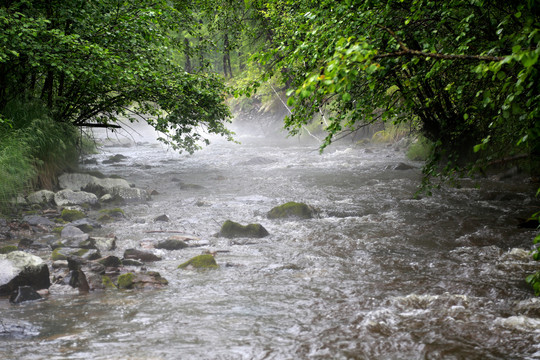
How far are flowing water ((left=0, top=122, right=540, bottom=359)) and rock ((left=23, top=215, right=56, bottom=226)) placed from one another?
1346 mm

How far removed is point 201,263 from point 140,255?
1235mm

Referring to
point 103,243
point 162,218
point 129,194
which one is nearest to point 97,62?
point 162,218

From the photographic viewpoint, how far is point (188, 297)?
6.08 m

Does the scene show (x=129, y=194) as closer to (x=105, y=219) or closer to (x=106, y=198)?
(x=106, y=198)

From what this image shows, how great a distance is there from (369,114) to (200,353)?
398 cm

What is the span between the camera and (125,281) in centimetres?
646

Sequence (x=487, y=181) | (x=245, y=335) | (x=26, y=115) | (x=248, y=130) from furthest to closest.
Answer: (x=248, y=130)
(x=487, y=181)
(x=26, y=115)
(x=245, y=335)

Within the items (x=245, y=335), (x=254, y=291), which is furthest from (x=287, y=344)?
(x=254, y=291)

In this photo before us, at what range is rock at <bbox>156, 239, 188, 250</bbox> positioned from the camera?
28.3ft

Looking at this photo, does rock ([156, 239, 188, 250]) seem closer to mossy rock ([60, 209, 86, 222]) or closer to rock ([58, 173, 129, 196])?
mossy rock ([60, 209, 86, 222])

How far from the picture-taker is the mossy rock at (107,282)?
21.0 feet

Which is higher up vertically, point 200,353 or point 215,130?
point 215,130

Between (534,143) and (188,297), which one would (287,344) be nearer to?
(188,297)

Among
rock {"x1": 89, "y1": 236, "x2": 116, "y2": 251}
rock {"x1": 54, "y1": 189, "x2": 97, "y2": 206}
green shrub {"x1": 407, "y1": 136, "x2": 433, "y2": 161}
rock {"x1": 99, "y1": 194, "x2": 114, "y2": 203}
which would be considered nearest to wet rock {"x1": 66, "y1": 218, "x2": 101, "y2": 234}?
rock {"x1": 89, "y1": 236, "x2": 116, "y2": 251}
